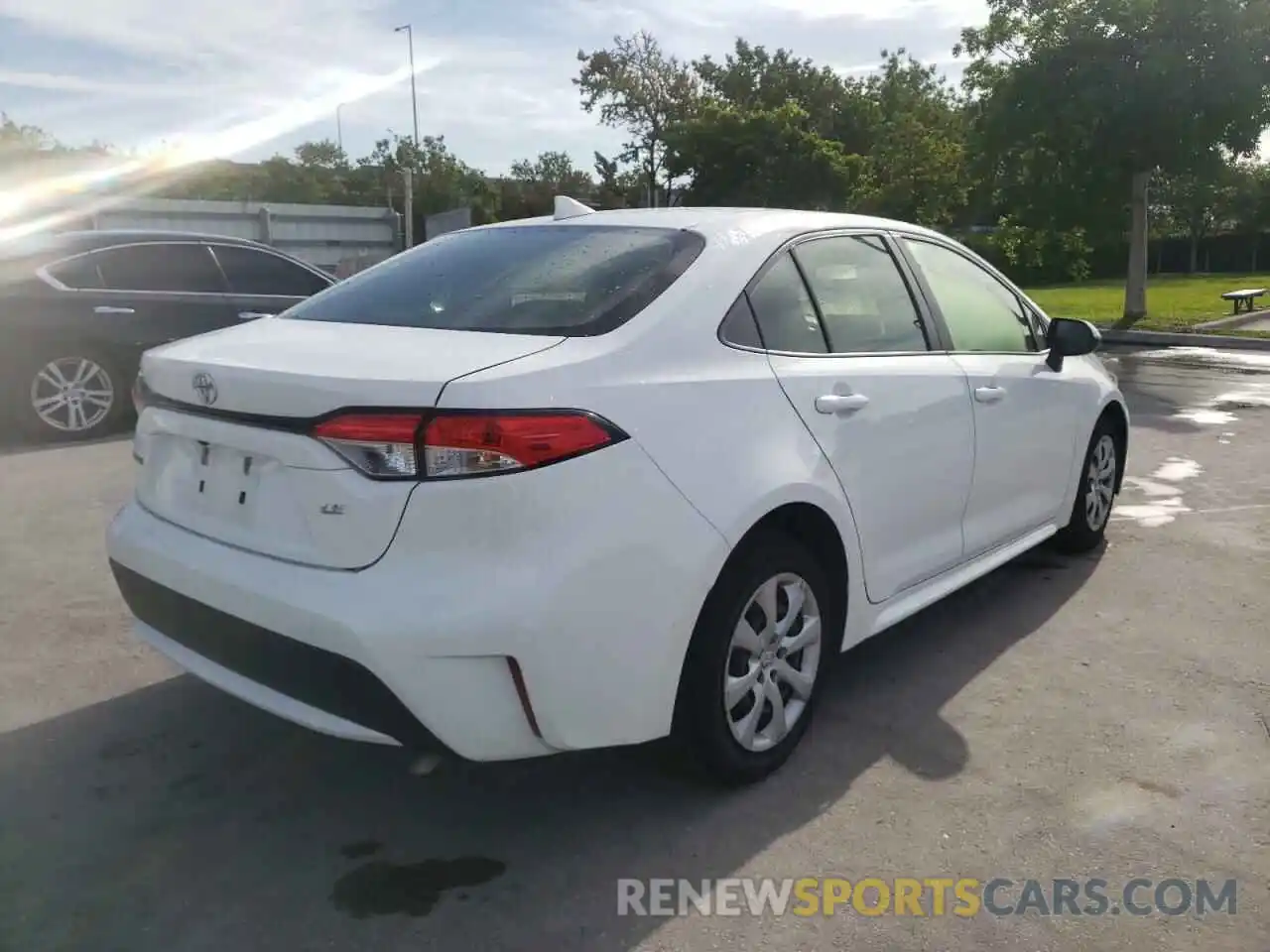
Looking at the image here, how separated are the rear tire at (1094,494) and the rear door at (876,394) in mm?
1447

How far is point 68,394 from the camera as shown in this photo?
7.89 m

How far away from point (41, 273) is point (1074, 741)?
736 cm

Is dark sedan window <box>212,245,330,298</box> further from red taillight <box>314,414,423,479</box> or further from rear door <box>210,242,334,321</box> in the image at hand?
red taillight <box>314,414,423,479</box>

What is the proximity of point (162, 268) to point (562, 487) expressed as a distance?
23.1ft

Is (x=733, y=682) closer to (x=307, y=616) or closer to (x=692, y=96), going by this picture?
(x=307, y=616)

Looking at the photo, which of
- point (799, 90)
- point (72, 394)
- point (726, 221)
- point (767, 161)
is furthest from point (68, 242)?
point (799, 90)

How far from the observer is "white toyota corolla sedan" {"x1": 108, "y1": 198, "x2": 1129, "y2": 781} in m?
2.40

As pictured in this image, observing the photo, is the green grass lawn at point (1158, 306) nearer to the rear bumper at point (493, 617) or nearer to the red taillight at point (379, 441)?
the rear bumper at point (493, 617)

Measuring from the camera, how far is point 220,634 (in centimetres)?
270

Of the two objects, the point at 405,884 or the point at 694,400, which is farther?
the point at 694,400

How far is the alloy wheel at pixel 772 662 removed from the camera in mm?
2936

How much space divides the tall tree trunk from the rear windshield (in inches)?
673

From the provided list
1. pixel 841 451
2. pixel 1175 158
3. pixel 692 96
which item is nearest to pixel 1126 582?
pixel 841 451

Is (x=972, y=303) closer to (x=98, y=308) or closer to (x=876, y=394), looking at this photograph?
(x=876, y=394)
